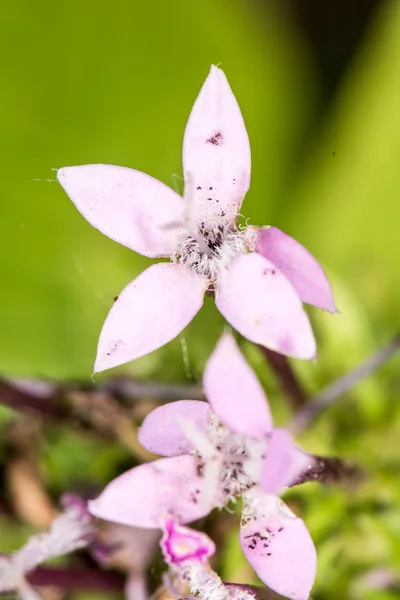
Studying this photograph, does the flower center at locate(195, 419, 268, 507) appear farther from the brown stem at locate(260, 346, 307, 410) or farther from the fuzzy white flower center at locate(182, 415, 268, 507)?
the brown stem at locate(260, 346, 307, 410)

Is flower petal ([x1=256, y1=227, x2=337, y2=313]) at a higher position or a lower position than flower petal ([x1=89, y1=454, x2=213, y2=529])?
higher

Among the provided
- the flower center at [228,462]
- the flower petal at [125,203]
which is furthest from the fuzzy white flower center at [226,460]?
the flower petal at [125,203]

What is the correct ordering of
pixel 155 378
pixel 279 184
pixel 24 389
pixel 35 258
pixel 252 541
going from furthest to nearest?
1. pixel 279 184
2. pixel 35 258
3. pixel 155 378
4. pixel 24 389
5. pixel 252 541

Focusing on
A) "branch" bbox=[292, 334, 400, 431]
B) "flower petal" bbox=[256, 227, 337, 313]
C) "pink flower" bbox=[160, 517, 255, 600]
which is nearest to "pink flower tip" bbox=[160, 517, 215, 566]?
"pink flower" bbox=[160, 517, 255, 600]

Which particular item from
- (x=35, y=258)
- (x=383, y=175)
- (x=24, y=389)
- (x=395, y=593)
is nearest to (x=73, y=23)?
(x=35, y=258)

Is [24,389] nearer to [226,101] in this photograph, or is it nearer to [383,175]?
[226,101]

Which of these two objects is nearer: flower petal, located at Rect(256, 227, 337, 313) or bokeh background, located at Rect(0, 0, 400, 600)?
flower petal, located at Rect(256, 227, 337, 313)
